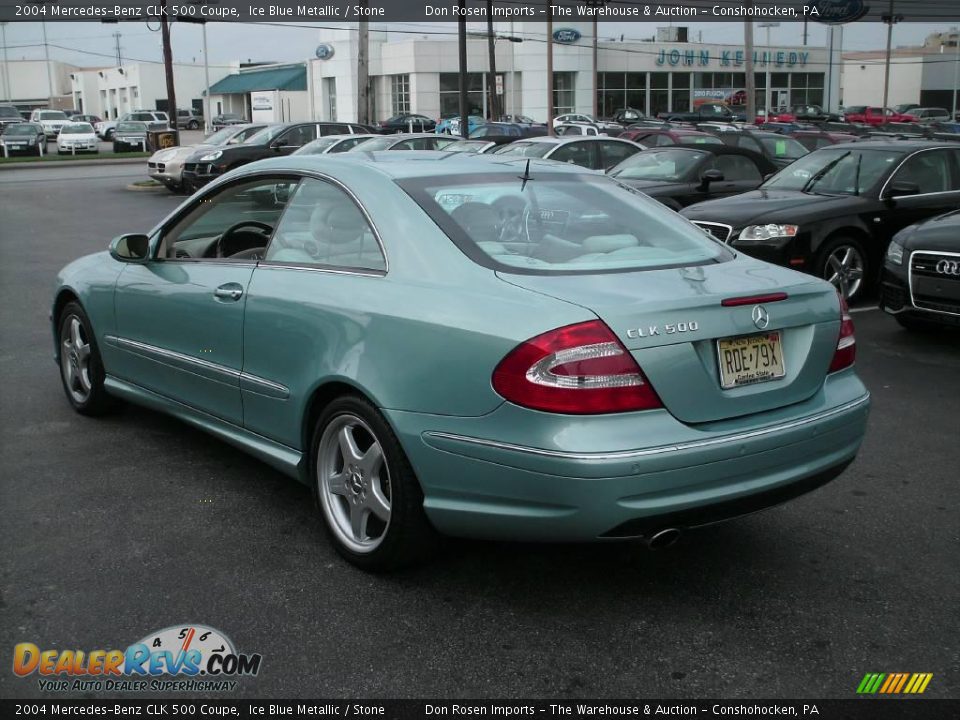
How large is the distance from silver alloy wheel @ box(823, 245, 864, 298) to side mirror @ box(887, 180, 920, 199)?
0.71 m

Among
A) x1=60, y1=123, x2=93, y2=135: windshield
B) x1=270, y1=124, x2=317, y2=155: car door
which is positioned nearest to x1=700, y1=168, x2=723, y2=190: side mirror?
x1=270, y1=124, x2=317, y2=155: car door

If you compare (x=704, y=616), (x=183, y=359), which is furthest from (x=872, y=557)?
(x=183, y=359)

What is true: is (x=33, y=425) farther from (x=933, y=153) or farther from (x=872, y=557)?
(x=933, y=153)

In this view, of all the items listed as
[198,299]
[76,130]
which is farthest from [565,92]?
[198,299]

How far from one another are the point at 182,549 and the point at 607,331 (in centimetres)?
199

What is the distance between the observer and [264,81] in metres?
77.2

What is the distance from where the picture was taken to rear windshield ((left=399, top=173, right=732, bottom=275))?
378 centimetres

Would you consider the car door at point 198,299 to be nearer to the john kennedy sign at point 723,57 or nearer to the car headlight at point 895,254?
the car headlight at point 895,254

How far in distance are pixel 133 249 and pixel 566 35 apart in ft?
206

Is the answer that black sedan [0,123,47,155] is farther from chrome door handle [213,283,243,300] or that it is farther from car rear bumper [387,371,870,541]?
car rear bumper [387,371,870,541]

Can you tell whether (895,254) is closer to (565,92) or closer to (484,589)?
(484,589)

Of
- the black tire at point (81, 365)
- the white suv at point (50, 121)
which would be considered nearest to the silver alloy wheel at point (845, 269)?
the black tire at point (81, 365)
